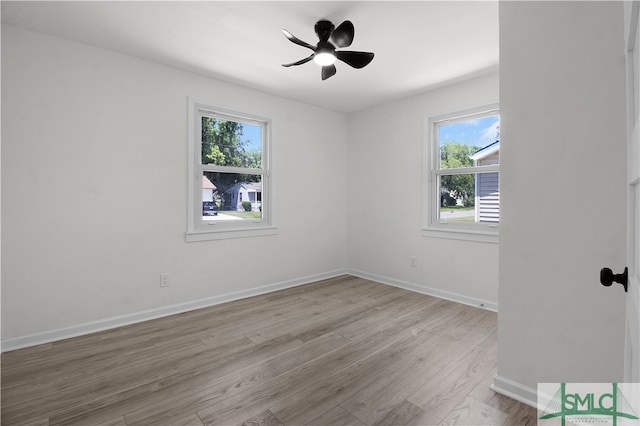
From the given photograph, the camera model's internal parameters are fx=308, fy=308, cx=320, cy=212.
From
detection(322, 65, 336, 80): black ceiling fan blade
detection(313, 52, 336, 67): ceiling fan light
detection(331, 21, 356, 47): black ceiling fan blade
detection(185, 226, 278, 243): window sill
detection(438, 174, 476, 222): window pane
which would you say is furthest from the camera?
detection(438, 174, 476, 222): window pane

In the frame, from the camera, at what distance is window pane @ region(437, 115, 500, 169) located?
3623 millimetres

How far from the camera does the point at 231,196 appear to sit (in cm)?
390

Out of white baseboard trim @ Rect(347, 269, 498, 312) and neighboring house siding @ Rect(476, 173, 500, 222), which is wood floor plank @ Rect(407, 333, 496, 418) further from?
neighboring house siding @ Rect(476, 173, 500, 222)

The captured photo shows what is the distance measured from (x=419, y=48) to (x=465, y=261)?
243cm

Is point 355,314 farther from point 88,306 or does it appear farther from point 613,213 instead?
point 88,306

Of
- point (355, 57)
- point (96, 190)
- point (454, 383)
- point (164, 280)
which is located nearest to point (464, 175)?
point (355, 57)

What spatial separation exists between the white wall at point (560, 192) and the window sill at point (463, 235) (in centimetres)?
177

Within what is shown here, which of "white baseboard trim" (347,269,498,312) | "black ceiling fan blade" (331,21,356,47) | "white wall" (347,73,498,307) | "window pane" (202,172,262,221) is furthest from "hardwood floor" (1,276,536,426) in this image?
"black ceiling fan blade" (331,21,356,47)

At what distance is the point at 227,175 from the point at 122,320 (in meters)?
1.90

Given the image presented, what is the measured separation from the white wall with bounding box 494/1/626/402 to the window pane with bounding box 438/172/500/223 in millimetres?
1801

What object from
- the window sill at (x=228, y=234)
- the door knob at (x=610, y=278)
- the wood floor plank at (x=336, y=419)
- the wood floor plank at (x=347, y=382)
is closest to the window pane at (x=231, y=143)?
the window sill at (x=228, y=234)

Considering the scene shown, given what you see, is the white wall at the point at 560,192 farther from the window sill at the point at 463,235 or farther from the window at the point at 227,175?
the window at the point at 227,175

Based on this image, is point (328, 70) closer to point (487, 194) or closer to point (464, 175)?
point (464, 175)

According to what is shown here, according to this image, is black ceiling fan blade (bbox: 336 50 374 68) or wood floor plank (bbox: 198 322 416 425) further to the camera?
black ceiling fan blade (bbox: 336 50 374 68)
